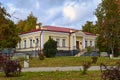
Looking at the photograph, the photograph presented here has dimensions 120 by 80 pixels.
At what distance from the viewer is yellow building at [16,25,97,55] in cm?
5734

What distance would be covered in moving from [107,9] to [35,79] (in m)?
39.5

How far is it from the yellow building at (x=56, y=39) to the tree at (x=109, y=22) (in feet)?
30.2

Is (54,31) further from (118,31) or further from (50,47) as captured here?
(50,47)

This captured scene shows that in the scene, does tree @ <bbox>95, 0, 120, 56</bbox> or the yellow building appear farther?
the yellow building

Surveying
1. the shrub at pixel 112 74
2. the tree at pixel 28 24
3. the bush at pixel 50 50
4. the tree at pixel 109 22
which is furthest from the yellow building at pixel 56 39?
the shrub at pixel 112 74

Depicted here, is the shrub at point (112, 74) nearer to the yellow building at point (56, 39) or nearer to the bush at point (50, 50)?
the bush at point (50, 50)

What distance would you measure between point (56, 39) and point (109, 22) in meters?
15.4

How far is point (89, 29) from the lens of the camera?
8081 centimetres

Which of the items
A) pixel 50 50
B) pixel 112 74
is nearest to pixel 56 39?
pixel 50 50

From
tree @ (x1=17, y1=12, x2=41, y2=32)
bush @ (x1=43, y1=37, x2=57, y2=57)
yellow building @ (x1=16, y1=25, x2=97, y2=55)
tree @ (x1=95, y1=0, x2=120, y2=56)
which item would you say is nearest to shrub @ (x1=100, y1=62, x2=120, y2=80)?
bush @ (x1=43, y1=37, x2=57, y2=57)

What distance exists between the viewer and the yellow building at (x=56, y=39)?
57.3 meters

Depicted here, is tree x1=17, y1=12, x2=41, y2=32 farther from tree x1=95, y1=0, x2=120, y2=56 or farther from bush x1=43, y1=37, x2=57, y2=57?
bush x1=43, y1=37, x2=57, y2=57

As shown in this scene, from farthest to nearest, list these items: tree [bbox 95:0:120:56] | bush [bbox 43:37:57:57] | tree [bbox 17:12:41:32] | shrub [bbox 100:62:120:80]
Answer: tree [bbox 17:12:41:32], tree [bbox 95:0:120:56], bush [bbox 43:37:57:57], shrub [bbox 100:62:120:80]

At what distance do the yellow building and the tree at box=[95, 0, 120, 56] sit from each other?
9197 millimetres
